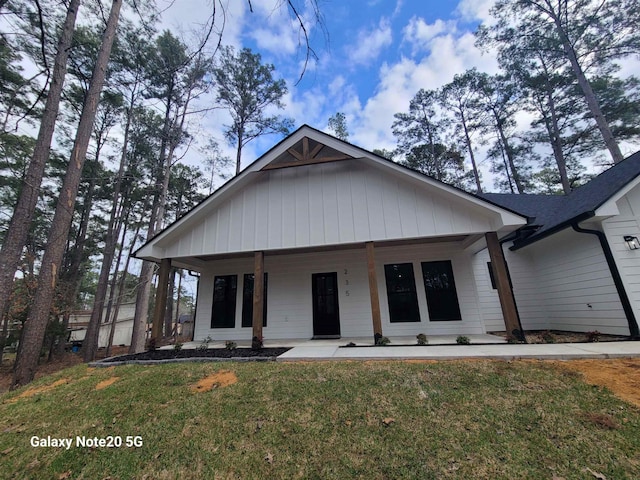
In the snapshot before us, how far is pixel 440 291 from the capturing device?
7.79 meters

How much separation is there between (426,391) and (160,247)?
747 centimetres

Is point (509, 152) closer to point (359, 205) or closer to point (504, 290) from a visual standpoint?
point (504, 290)

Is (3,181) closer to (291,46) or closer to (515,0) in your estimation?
(291,46)

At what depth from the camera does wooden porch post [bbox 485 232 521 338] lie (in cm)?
565

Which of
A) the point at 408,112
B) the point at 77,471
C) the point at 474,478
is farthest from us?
the point at 408,112

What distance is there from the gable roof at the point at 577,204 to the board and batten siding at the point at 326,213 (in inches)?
74.5

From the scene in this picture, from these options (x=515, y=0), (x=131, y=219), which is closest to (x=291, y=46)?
(x=515, y=0)

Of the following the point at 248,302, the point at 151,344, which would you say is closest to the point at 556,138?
the point at 248,302

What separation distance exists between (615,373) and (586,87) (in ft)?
41.2

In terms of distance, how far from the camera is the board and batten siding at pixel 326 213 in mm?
6285

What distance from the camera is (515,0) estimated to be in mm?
11297

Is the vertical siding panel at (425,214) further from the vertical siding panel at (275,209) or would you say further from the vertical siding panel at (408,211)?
the vertical siding panel at (275,209)

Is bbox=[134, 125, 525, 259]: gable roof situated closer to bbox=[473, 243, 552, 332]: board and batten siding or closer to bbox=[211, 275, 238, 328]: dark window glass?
bbox=[211, 275, 238, 328]: dark window glass

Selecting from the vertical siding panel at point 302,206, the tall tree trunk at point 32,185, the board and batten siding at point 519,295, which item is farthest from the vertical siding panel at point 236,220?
the board and batten siding at point 519,295
